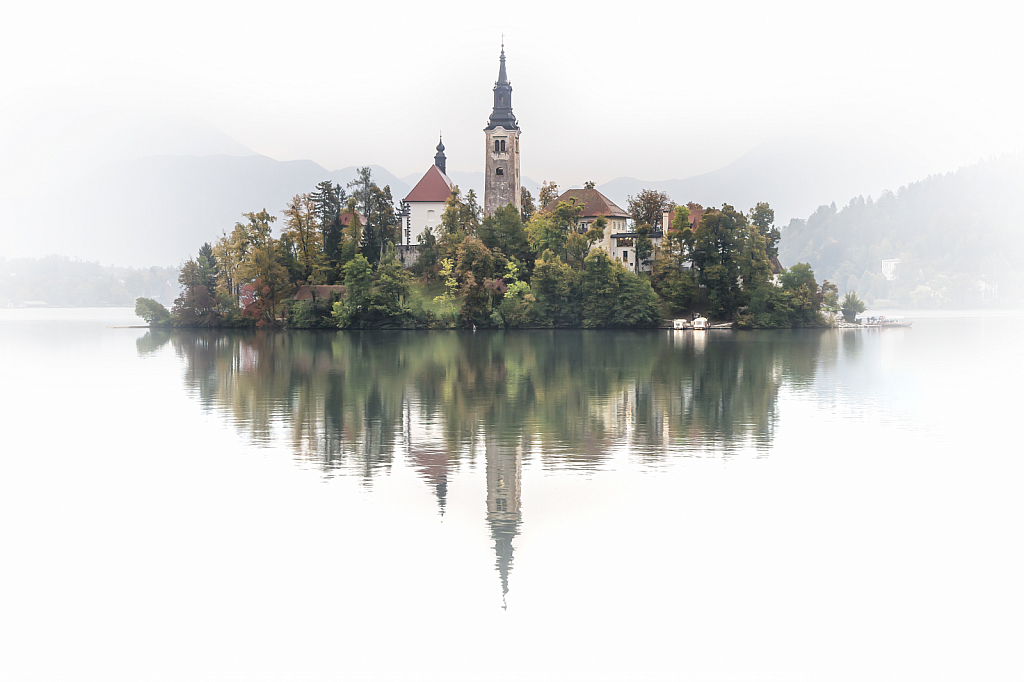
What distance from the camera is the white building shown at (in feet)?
336

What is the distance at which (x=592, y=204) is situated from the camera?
96438mm

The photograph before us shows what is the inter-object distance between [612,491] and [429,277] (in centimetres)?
7481

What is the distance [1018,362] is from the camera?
43219 mm

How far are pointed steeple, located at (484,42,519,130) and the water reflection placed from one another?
177ft

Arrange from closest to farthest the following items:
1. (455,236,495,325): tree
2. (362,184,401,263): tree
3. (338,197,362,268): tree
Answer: (455,236,495,325): tree < (338,197,362,268): tree < (362,184,401,263): tree

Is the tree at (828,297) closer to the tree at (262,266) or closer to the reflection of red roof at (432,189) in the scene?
the reflection of red roof at (432,189)

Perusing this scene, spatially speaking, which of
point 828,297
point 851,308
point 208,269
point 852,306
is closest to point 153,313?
point 208,269

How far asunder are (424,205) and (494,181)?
924 cm

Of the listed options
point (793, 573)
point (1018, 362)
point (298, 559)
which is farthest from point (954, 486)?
point (1018, 362)

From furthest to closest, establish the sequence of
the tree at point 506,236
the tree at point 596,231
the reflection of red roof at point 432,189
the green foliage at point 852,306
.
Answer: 1. the reflection of red roof at point 432,189
2. the green foliage at point 852,306
3. the tree at point 506,236
4. the tree at point 596,231

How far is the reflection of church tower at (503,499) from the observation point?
11664 mm

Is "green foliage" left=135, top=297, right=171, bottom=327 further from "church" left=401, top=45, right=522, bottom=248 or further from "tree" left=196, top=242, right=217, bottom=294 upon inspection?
"church" left=401, top=45, right=522, bottom=248

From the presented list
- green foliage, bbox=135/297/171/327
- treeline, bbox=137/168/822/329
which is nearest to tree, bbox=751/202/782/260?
treeline, bbox=137/168/822/329

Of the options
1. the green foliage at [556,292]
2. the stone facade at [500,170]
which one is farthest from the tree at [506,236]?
the stone facade at [500,170]
